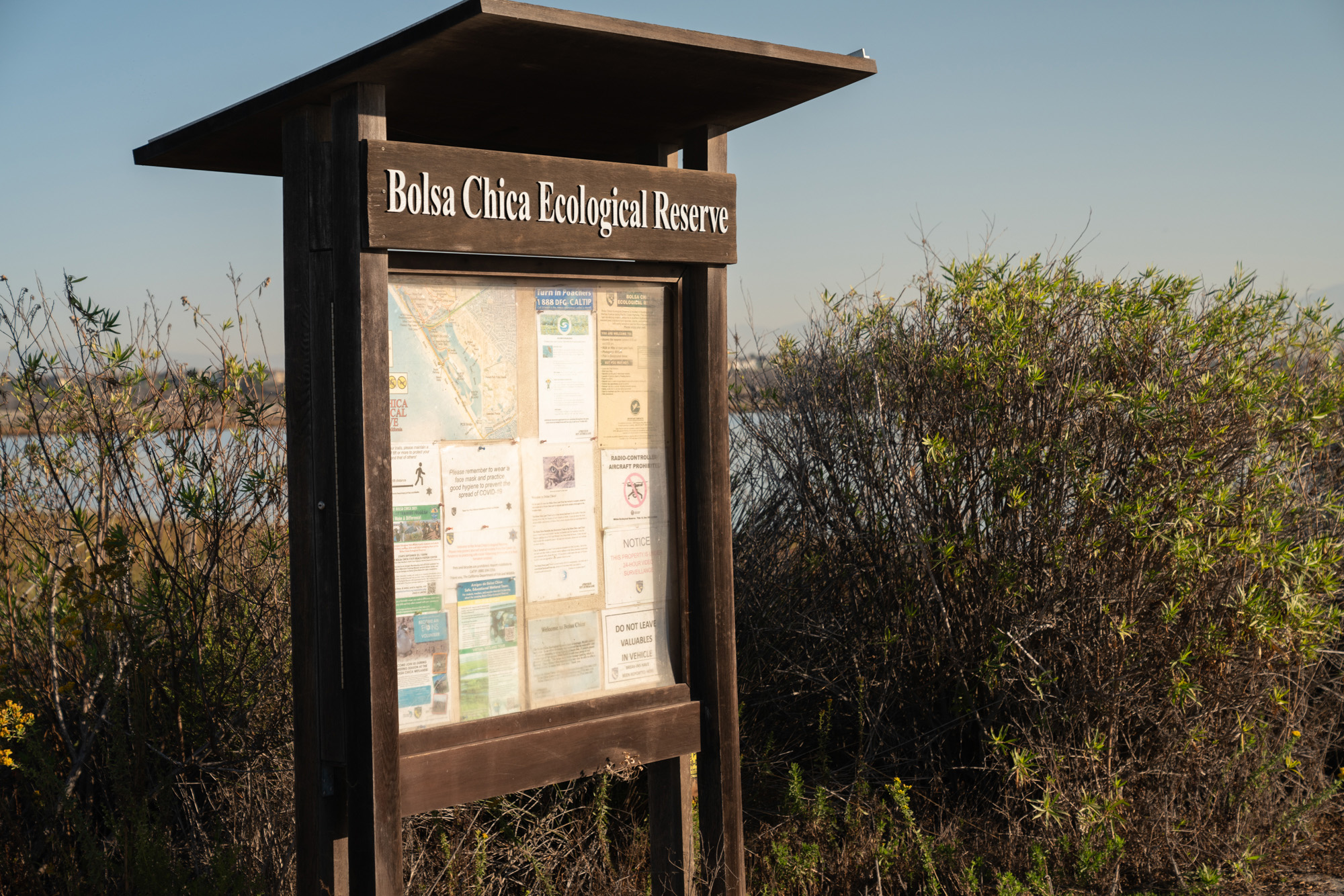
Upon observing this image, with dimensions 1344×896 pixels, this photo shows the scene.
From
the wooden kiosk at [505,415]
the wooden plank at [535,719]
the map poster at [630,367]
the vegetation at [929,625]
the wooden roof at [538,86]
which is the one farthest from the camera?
the vegetation at [929,625]

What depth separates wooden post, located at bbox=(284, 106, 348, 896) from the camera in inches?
105

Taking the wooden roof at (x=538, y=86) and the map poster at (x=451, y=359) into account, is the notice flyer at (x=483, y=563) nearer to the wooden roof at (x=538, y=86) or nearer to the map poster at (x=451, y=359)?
the map poster at (x=451, y=359)

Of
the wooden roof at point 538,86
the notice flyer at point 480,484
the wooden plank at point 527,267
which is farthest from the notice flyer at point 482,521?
the wooden roof at point 538,86

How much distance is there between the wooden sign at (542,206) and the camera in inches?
100

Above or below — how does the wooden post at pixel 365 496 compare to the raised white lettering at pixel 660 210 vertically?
below

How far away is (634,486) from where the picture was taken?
3.13 m

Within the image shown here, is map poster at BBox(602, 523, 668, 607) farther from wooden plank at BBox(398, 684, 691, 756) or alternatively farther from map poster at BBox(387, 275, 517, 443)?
map poster at BBox(387, 275, 517, 443)

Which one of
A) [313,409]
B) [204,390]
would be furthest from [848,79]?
[204,390]

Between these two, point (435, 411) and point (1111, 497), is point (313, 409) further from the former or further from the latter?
point (1111, 497)

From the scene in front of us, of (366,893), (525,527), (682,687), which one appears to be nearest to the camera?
(366,893)

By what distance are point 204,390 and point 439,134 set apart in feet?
5.89

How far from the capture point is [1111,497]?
3969 millimetres

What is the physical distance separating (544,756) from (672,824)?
630 mm

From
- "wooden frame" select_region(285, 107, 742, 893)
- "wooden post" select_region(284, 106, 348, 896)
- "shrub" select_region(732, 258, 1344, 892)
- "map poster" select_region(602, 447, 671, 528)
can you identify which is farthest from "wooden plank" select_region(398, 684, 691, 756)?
"shrub" select_region(732, 258, 1344, 892)
